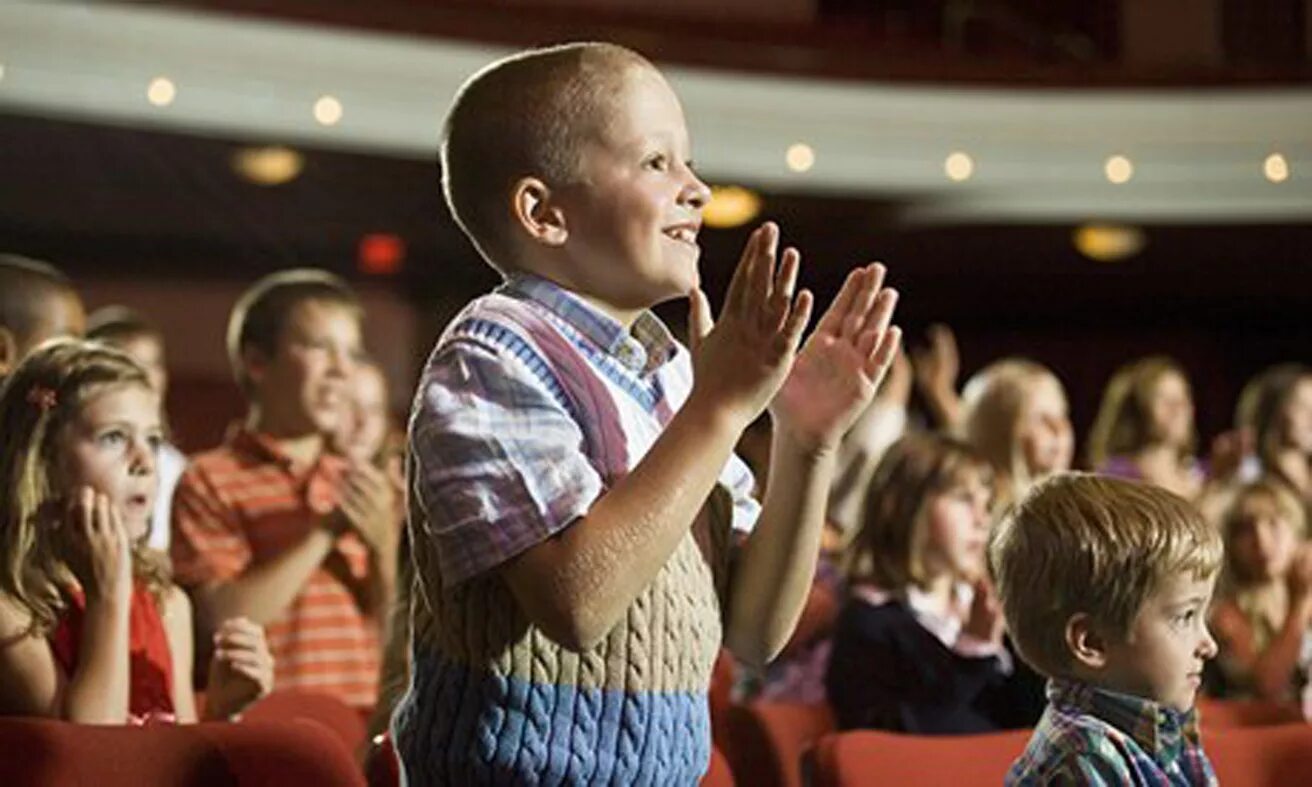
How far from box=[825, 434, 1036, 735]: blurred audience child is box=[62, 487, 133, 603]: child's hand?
1356 millimetres

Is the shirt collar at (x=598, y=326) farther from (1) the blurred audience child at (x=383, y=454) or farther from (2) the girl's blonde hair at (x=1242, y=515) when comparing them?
(2) the girl's blonde hair at (x=1242, y=515)

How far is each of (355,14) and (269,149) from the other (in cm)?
63

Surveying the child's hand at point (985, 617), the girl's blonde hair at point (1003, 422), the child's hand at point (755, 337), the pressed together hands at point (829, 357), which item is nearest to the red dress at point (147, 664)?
the pressed together hands at point (829, 357)

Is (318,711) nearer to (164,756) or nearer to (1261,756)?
(164,756)

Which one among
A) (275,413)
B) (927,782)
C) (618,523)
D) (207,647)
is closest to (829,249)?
(275,413)

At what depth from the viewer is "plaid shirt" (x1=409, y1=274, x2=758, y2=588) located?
5.60 ft

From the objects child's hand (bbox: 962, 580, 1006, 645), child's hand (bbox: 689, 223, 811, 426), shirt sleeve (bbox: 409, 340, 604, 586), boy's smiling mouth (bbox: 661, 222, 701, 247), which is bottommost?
shirt sleeve (bbox: 409, 340, 604, 586)

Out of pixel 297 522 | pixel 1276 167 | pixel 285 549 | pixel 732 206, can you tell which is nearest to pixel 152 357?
pixel 297 522

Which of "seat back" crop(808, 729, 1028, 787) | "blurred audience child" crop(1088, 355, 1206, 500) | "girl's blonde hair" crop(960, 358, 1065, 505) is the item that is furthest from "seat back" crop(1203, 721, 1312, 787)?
"blurred audience child" crop(1088, 355, 1206, 500)

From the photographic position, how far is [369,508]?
353cm

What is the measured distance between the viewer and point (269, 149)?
7738 millimetres

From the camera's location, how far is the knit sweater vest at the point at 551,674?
173 cm

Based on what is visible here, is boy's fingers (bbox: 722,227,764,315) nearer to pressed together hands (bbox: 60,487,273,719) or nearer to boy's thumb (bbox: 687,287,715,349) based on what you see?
boy's thumb (bbox: 687,287,715,349)

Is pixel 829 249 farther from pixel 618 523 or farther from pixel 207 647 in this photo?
pixel 618 523
